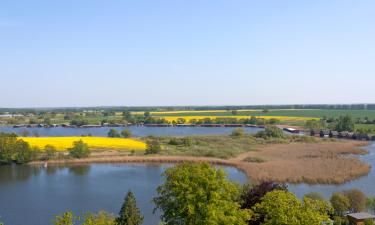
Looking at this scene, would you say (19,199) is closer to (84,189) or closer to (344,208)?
(84,189)

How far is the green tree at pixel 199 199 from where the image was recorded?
12.6 m

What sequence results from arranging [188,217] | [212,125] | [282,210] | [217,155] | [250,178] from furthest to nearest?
[212,125], [217,155], [250,178], [188,217], [282,210]

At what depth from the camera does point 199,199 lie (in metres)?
13.1

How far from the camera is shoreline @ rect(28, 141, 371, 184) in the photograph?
118ft

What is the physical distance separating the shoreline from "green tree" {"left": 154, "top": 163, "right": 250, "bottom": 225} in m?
21.7

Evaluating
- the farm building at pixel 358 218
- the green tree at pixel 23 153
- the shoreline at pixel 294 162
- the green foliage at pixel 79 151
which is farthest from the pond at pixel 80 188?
the farm building at pixel 358 218

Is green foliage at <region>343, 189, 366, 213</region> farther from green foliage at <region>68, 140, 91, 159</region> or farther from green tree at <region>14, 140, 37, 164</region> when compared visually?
green tree at <region>14, 140, 37, 164</region>

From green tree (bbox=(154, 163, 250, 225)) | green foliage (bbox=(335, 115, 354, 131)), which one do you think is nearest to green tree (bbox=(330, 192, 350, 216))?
green tree (bbox=(154, 163, 250, 225))

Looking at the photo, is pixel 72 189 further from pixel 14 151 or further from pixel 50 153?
pixel 14 151

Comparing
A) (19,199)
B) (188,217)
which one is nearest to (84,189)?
(19,199)

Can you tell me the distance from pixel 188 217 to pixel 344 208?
45.0 feet

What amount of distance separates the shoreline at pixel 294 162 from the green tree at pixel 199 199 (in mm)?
21721

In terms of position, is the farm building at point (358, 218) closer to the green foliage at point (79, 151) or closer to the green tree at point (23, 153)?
the green foliage at point (79, 151)

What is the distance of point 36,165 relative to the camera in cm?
4497
